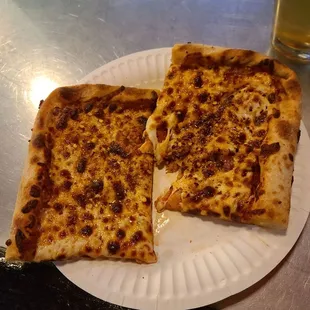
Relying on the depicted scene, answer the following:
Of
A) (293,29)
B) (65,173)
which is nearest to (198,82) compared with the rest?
(293,29)

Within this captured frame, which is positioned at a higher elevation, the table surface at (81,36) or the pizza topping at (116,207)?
the table surface at (81,36)

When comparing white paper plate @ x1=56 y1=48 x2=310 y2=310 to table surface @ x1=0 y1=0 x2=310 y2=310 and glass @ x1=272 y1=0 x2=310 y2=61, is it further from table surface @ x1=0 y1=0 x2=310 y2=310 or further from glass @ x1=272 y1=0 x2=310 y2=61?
table surface @ x1=0 y1=0 x2=310 y2=310

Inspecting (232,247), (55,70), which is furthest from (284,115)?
(55,70)

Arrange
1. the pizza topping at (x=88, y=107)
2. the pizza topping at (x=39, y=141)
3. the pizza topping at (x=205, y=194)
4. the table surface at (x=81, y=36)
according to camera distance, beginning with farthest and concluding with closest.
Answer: the table surface at (x=81, y=36) → the pizza topping at (x=88, y=107) → the pizza topping at (x=39, y=141) → the pizza topping at (x=205, y=194)

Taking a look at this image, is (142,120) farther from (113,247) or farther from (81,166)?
(113,247)

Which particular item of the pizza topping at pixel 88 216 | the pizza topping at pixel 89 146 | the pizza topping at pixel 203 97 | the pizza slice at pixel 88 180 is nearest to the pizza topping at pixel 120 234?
the pizza slice at pixel 88 180

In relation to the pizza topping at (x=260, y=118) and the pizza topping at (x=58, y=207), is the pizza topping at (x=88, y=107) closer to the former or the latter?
the pizza topping at (x=58, y=207)
